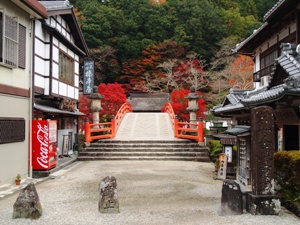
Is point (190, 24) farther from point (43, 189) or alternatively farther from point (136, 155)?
point (43, 189)

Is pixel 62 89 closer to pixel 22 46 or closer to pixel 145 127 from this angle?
pixel 22 46

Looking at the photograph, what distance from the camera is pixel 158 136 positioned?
67.3 ft

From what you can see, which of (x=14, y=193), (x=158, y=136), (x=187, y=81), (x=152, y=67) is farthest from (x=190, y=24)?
(x=14, y=193)

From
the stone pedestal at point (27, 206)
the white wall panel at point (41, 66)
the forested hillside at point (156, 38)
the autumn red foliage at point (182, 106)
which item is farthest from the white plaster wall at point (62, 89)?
the forested hillside at point (156, 38)

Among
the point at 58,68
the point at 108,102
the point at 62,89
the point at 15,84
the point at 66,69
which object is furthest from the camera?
the point at 108,102

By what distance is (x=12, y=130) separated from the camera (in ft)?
32.2

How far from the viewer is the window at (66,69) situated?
1575 centimetres

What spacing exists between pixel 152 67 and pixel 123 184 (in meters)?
36.1

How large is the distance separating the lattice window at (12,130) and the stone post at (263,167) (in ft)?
22.9

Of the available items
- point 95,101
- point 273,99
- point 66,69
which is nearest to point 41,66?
point 66,69

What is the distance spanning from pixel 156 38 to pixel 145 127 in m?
28.6

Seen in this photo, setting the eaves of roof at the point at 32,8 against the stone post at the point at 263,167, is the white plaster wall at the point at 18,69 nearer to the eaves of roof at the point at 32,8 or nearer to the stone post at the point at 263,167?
the eaves of roof at the point at 32,8

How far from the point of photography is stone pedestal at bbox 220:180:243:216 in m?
6.79

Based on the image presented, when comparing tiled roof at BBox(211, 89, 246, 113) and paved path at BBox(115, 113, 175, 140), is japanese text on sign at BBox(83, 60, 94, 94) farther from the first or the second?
tiled roof at BBox(211, 89, 246, 113)
